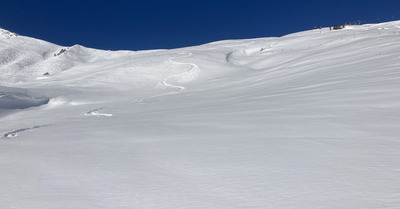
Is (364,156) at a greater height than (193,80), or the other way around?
(193,80)

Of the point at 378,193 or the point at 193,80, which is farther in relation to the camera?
the point at 193,80

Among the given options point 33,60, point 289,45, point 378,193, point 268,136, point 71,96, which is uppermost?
point 33,60

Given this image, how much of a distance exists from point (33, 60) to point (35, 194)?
16.0m

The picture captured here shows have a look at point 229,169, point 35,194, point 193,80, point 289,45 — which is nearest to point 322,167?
point 229,169

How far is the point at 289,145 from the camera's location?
6.05 feet

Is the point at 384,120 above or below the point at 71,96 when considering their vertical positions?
below

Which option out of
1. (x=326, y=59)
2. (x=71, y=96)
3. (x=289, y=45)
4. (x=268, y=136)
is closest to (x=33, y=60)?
(x=71, y=96)

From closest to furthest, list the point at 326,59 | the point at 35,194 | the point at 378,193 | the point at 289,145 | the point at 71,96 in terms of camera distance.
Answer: the point at 378,193 < the point at 35,194 < the point at 289,145 < the point at 71,96 < the point at 326,59

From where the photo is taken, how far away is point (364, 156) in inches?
61.6

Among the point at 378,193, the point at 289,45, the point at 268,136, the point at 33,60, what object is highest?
the point at 33,60

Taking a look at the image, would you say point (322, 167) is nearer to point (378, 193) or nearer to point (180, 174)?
point (378, 193)

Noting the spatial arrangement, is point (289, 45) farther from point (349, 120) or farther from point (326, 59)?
point (349, 120)

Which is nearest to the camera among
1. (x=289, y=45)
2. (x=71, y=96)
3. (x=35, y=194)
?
(x=35, y=194)

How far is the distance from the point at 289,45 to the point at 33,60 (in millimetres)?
12420
